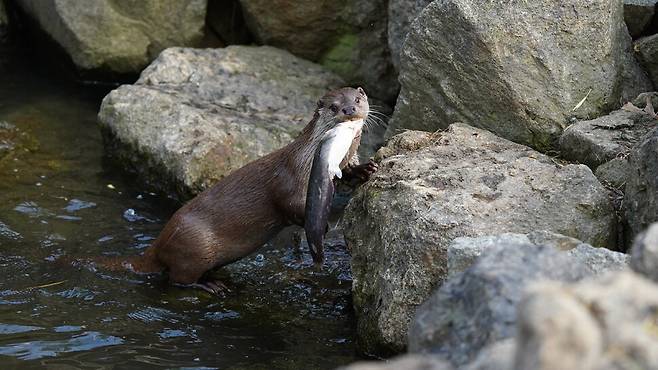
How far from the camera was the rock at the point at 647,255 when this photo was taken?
88.4 inches

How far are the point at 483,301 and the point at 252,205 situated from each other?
2.82m

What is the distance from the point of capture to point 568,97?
4875mm

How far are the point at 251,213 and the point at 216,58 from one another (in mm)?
2235

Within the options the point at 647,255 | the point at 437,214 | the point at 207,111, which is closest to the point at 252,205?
the point at 437,214

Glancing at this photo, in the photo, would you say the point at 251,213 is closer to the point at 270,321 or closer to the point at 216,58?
the point at 270,321

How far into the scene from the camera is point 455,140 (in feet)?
15.3

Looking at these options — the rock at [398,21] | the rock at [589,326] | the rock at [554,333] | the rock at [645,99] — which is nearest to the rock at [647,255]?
the rock at [589,326]

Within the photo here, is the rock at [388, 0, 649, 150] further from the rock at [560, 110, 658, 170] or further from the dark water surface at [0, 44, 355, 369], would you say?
the dark water surface at [0, 44, 355, 369]

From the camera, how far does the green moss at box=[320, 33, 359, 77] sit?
7.15 metres

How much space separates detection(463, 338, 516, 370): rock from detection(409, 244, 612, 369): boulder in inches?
4.0

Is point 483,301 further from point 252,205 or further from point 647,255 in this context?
point 252,205

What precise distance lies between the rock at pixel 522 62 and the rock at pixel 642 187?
89 cm

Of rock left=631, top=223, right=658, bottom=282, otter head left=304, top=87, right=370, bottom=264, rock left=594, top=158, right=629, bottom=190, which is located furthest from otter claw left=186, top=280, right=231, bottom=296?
rock left=631, top=223, right=658, bottom=282

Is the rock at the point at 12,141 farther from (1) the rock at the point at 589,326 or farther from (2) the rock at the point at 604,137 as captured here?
(1) the rock at the point at 589,326
